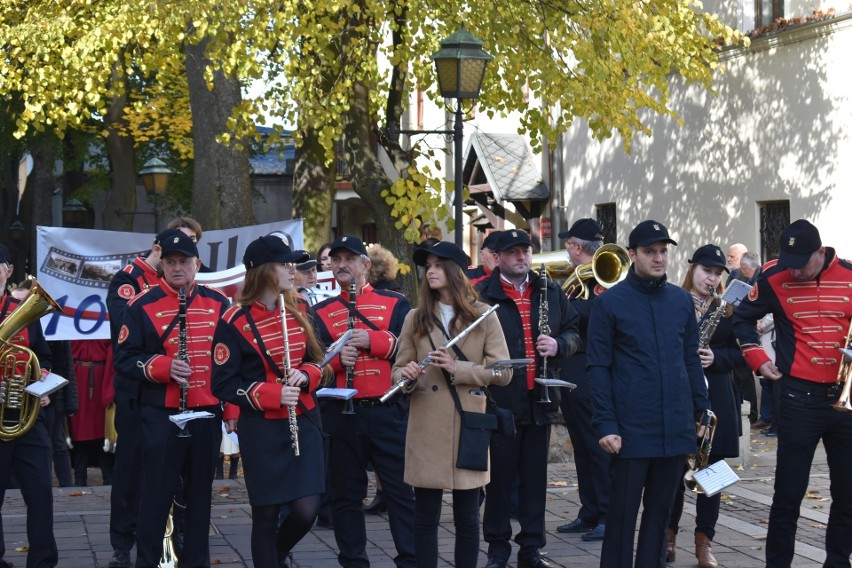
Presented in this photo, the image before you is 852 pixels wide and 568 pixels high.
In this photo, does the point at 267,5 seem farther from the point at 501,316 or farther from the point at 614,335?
the point at 614,335

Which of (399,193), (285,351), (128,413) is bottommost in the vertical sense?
(128,413)

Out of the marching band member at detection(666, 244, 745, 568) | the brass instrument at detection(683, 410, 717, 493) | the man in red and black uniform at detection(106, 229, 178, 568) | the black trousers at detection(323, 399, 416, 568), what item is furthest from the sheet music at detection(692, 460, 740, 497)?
the man in red and black uniform at detection(106, 229, 178, 568)

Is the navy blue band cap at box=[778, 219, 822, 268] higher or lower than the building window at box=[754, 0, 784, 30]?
lower

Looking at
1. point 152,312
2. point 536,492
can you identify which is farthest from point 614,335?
point 152,312

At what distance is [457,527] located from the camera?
23.1ft

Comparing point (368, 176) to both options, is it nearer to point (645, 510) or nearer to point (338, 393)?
point (338, 393)

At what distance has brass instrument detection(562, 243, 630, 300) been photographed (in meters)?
10.1

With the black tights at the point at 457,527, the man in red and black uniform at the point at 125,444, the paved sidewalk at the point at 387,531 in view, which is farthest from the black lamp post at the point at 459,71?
the black tights at the point at 457,527

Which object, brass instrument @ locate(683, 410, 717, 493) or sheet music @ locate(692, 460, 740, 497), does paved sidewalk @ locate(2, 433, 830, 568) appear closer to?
brass instrument @ locate(683, 410, 717, 493)

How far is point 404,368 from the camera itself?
22.8ft

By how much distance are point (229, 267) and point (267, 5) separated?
4275 millimetres

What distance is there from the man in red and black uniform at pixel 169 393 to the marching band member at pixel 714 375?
2.86 m

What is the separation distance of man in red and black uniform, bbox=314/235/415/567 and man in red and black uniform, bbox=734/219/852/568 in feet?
6.81

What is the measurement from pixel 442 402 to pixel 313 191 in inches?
420
